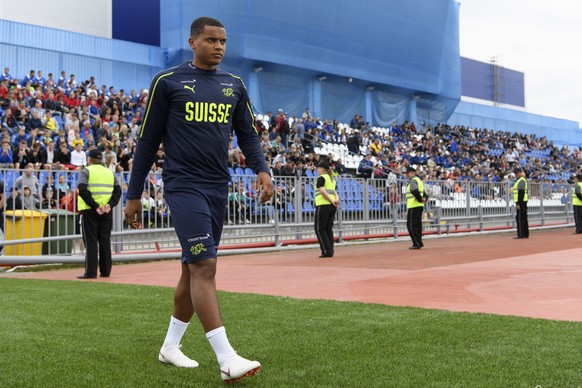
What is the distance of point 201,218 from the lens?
4.33m

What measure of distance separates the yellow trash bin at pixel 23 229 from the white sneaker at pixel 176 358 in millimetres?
9058

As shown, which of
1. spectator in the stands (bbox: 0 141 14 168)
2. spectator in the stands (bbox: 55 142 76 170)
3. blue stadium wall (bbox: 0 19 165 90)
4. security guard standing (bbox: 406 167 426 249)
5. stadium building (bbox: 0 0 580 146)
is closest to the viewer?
spectator in the stands (bbox: 0 141 14 168)

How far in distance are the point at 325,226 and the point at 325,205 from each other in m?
0.47

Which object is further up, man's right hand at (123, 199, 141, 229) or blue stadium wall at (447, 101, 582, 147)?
blue stadium wall at (447, 101, 582, 147)

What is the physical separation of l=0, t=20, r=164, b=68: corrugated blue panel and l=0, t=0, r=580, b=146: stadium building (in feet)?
0.14

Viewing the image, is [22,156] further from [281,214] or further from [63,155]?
[281,214]

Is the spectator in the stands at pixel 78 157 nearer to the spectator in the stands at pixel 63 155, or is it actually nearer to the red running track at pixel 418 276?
the spectator in the stands at pixel 63 155

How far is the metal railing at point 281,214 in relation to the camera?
13.0 meters

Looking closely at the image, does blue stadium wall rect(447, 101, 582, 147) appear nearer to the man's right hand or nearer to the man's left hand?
the man's left hand

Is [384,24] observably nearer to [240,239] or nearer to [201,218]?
[240,239]

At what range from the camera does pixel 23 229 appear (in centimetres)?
1281

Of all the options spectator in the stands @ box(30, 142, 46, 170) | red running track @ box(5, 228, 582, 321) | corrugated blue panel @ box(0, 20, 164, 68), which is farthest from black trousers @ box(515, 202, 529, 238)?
corrugated blue panel @ box(0, 20, 164, 68)

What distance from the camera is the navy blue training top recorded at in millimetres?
4445

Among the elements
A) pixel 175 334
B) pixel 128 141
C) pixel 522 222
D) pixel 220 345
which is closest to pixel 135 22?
pixel 128 141
